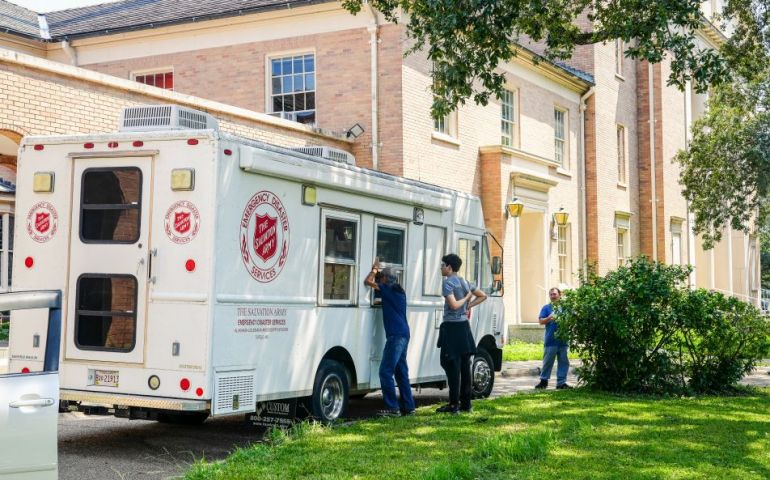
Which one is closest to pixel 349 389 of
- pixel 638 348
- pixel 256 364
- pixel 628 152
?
pixel 256 364

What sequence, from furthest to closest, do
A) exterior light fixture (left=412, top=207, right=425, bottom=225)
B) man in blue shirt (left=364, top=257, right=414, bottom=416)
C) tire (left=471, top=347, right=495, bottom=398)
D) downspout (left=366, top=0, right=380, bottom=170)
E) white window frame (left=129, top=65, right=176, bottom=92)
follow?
1. white window frame (left=129, top=65, right=176, bottom=92)
2. downspout (left=366, top=0, right=380, bottom=170)
3. tire (left=471, top=347, right=495, bottom=398)
4. exterior light fixture (left=412, top=207, right=425, bottom=225)
5. man in blue shirt (left=364, top=257, right=414, bottom=416)

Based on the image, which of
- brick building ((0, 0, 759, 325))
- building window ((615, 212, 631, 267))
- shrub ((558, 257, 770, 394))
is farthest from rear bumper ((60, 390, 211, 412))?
building window ((615, 212, 631, 267))

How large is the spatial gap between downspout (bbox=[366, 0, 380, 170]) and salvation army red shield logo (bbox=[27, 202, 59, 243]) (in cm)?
1174

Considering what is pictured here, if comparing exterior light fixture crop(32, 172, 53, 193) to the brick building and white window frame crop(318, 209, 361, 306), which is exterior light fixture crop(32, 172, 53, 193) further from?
the brick building

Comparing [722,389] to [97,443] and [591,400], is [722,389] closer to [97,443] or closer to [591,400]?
[591,400]

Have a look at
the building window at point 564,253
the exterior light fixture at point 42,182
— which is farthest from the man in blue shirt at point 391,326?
A: the building window at point 564,253

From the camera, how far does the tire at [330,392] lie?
32.3ft

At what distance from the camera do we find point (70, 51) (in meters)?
24.0

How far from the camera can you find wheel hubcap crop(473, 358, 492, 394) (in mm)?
13117

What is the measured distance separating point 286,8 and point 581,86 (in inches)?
447

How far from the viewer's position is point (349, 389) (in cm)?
1055

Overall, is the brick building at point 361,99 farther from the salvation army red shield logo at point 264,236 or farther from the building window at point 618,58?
the salvation army red shield logo at point 264,236

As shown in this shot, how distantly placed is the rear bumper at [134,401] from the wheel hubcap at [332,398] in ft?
6.28

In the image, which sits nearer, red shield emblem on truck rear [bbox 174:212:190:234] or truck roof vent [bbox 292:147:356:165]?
red shield emblem on truck rear [bbox 174:212:190:234]
